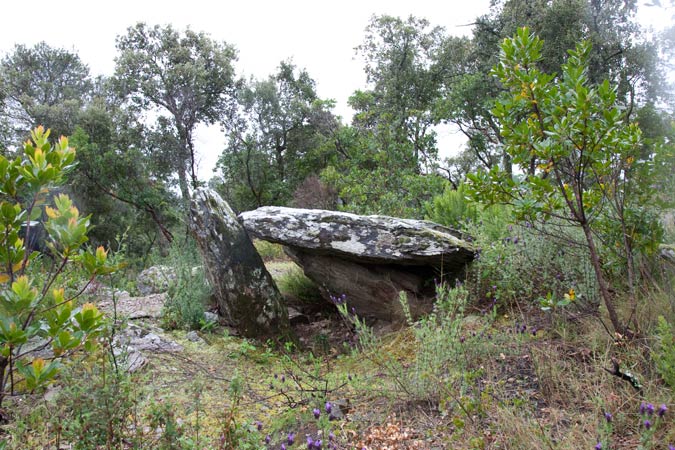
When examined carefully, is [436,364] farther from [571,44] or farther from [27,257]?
[571,44]

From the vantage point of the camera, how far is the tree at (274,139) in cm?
1569

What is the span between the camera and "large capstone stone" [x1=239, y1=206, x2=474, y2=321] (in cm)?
450

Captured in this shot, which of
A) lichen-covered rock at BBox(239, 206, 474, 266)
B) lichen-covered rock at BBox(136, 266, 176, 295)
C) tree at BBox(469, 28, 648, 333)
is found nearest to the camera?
tree at BBox(469, 28, 648, 333)

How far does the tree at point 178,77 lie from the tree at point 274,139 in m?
1.00

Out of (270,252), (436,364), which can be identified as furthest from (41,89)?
(436,364)

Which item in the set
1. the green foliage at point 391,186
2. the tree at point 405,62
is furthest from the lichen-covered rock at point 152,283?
the tree at point 405,62

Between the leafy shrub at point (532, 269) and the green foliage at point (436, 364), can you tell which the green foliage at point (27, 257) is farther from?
Result: the leafy shrub at point (532, 269)

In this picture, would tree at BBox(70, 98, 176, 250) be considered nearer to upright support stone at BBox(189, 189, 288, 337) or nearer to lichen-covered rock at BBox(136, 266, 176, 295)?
lichen-covered rock at BBox(136, 266, 176, 295)

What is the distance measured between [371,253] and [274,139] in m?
12.7

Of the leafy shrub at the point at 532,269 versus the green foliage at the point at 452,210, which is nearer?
the leafy shrub at the point at 532,269

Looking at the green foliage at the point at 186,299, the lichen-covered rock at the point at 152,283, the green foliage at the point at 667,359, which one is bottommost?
the lichen-covered rock at the point at 152,283

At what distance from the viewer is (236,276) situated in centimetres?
471

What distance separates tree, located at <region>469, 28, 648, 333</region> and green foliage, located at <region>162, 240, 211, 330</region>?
319 centimetres

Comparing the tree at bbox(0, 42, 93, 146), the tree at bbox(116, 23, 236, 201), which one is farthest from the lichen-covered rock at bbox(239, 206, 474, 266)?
the tree at bbox(0, 42, 93, 146)
